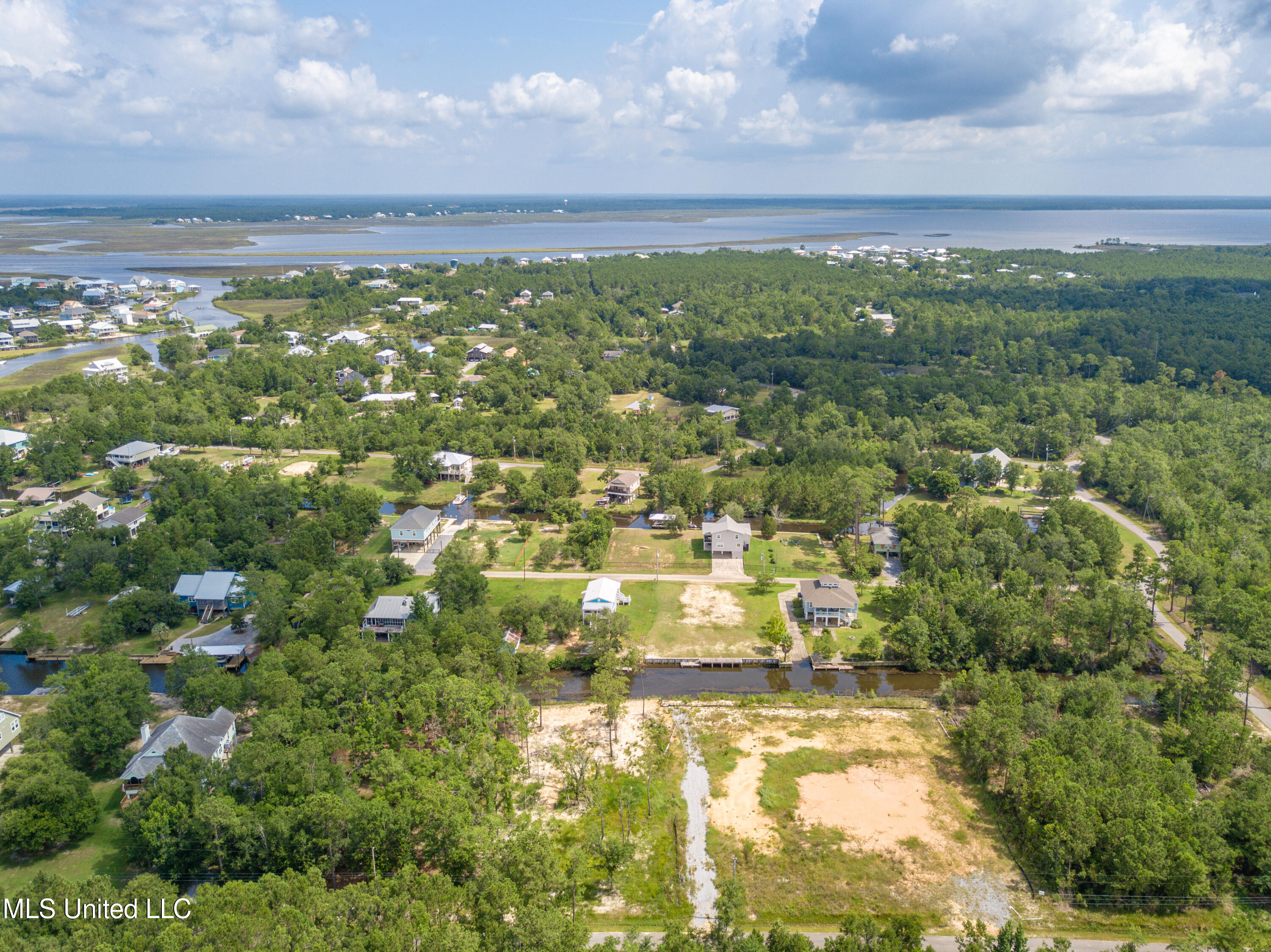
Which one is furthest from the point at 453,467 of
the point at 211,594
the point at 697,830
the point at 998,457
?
the point at 998,457

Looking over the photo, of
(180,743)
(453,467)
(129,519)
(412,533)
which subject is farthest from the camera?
(453,467)

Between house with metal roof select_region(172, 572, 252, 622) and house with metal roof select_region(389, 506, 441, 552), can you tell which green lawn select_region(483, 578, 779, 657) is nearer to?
house with metal roof select_region(389, 506, 441, 552)

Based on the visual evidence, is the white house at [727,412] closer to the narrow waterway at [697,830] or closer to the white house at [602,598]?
the white house at [602,598]

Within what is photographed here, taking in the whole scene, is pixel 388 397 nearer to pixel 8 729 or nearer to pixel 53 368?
pixel 53 368

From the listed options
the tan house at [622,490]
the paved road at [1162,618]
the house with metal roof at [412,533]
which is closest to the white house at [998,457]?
the paved road at [1162,618]

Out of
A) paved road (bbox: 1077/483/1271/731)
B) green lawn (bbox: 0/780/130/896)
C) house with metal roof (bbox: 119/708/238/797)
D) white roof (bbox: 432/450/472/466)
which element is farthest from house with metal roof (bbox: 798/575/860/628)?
white roof (bbox: 432/450/472/466)
